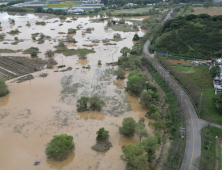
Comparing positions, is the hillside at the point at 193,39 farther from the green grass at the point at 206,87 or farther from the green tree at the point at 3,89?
the green tree at the point at 3,89

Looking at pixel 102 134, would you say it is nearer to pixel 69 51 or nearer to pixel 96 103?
pixel 96 103

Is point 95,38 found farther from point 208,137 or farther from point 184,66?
point 208,137

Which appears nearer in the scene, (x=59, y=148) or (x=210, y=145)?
(x=59, y=148)

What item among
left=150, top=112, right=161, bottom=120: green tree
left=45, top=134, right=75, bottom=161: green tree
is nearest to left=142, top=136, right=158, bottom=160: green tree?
left=150, top=112, right=161, bottom=120: green tree

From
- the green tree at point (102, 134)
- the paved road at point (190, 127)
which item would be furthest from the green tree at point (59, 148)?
the paved road at point (190, 127)

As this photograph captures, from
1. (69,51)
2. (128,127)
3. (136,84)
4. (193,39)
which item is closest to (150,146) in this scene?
(128,127)

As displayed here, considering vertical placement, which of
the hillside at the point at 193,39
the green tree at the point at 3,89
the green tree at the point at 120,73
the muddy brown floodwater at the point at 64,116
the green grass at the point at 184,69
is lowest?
the muddy brown floodwater at the point at 64,116
